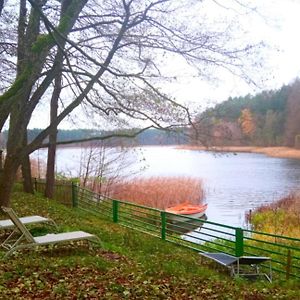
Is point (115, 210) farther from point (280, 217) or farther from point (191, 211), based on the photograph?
point (280, 217)

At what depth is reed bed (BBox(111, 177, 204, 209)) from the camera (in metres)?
21.6

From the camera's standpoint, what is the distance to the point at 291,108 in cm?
4084

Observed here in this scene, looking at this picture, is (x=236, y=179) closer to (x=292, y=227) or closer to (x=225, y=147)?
(x=292, y=227)

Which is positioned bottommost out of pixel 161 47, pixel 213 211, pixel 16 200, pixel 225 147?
pixel 213 211

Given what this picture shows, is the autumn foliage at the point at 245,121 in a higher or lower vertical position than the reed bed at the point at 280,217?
higher

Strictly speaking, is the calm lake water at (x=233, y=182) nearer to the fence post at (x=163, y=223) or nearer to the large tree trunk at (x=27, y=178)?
the fence post at (x=163, y=223)

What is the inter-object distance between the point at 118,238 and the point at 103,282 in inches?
184

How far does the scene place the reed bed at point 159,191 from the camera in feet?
70.8

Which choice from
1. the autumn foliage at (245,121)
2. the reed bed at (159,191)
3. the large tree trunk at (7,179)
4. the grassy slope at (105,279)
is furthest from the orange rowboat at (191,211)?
the grassy slope at (105,279)

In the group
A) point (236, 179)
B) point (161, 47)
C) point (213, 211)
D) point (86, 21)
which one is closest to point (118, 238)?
point (161, 47)

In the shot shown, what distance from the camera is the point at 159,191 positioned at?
2242cm

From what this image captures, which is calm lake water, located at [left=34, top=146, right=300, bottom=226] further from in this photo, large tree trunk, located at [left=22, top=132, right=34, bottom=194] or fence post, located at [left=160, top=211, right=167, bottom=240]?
large tree trunk, located at [left=22, top=132, right=34, bottom=194]

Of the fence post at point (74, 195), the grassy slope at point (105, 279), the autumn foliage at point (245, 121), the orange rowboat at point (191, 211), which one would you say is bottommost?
the orange rowboat at point (191, 211)

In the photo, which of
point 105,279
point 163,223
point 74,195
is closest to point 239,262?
point 105,279
